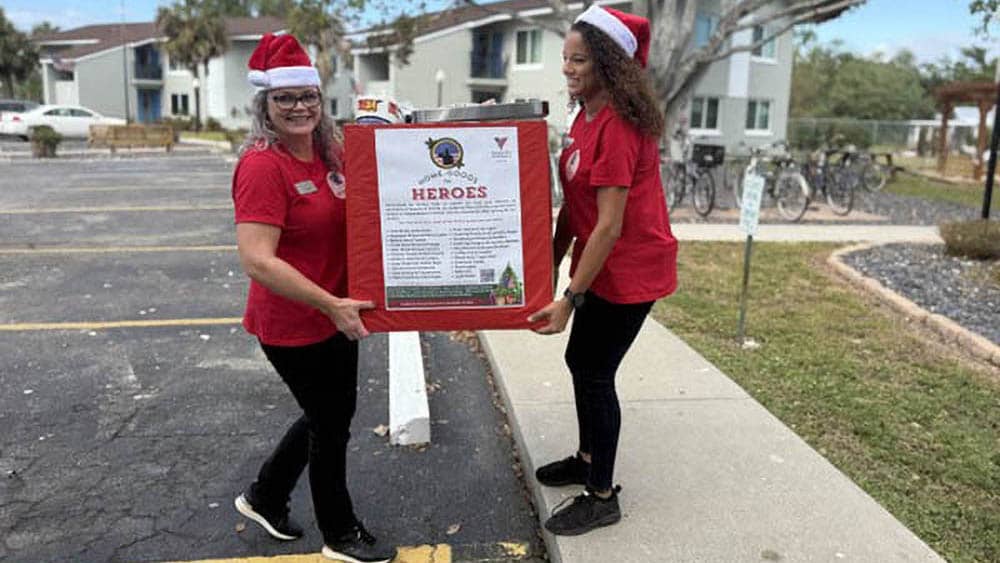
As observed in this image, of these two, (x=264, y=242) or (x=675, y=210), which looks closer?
(x=264, y=242)

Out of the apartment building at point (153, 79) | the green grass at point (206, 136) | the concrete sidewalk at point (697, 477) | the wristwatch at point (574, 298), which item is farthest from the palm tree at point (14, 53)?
the wristwatch at point (574, 298)

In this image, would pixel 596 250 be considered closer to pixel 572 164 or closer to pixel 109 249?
pixel 572 164

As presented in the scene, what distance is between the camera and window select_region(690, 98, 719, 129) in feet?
90.5

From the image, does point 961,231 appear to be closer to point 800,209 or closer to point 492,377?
point 800,209

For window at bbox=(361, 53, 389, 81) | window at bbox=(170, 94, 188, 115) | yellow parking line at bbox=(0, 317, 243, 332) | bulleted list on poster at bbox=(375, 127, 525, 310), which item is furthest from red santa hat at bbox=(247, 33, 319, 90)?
window at bbox=(170, 94, 188, 115)

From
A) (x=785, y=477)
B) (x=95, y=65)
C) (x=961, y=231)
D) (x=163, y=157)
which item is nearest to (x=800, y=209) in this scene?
(x=961, y=231)

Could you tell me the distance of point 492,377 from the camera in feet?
16.9

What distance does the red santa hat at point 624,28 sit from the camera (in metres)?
2.57

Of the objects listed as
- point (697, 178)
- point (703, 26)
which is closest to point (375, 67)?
point (703, 26)

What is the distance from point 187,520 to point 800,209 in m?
11.3

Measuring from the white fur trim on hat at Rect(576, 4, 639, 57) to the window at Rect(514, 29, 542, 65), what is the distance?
2880cm

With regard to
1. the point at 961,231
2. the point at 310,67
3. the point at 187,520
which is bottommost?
the point at 187,520

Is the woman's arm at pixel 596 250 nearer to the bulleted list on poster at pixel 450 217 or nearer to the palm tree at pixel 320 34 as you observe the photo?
the bulleted list on poster at pixel 450 217

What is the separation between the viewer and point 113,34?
5228cm
